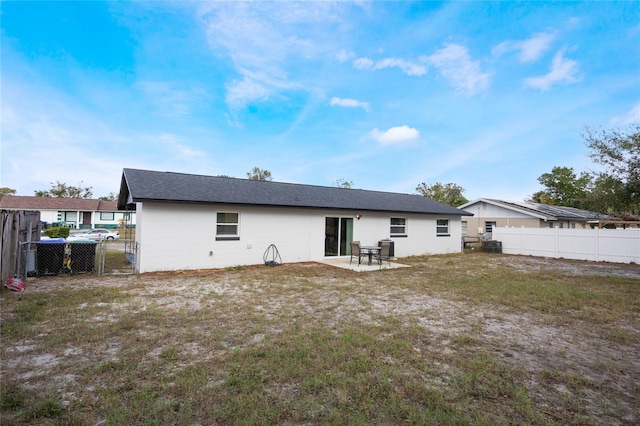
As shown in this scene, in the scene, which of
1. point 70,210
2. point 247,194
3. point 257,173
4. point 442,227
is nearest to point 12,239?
point 247,194

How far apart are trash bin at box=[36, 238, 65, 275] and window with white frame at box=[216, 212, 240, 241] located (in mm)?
4763

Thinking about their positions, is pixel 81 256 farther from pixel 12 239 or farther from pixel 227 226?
pixel 227 226

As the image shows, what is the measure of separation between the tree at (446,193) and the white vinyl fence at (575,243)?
27.3 metres

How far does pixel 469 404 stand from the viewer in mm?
2834

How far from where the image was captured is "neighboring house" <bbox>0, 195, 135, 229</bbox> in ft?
122

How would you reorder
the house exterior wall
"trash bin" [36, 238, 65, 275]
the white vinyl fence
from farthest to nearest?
1. the white vinyl fence
2. the house exterior wall
3. "trash bin" [36, 238, 65, 275]

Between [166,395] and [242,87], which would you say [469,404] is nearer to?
[166,395]

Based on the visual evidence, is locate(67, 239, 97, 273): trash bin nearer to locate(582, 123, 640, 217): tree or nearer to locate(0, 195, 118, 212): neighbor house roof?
locate(582, 123, 640, 217): tree

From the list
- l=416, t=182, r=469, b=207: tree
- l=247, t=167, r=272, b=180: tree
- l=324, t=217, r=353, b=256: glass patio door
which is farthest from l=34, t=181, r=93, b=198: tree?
l=416, t=182, r=469, b=207: tree

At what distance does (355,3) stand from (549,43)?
7471 mm

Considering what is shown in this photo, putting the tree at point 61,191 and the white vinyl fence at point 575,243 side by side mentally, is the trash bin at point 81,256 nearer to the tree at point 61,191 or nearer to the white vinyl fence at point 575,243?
the white vinyl fence at point 575,243

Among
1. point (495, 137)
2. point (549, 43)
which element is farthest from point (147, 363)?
point (495, 137)

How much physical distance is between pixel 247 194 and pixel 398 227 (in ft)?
28.0

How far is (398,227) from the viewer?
54.1 ft
